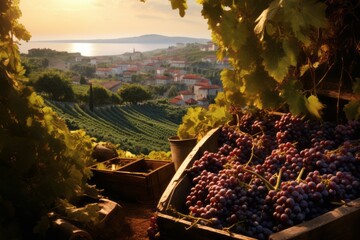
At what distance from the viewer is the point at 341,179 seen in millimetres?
2135

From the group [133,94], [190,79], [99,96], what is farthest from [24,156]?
[190,79]

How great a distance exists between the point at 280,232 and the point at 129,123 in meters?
75.3

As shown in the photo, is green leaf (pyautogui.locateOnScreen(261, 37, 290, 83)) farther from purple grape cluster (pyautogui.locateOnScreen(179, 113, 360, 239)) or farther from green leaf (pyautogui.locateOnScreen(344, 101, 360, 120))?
green leaf (pyautogui.locateOnScreen(344, 101, 360, 120))

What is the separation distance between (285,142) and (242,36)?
0.87 metres

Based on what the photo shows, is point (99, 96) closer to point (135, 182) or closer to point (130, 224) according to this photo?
point (135, 182)

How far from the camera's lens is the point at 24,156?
2.39m

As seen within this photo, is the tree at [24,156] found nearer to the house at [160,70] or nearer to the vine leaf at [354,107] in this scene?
the vine leaf at [354,107]

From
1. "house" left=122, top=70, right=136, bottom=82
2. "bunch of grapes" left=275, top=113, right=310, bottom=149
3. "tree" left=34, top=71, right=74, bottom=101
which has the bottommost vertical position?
"bunch of grapes" left=275, top=113, right=310, bottom=149

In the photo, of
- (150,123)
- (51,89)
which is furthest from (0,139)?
(51,89)

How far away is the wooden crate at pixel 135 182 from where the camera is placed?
13.2 feet

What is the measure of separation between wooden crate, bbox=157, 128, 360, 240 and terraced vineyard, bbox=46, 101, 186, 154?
4963cm

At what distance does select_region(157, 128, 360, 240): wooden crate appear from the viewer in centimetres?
177

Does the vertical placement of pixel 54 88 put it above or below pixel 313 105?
above

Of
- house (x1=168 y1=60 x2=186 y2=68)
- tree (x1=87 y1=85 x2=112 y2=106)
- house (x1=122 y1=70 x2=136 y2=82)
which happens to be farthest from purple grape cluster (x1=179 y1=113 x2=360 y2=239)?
house (x1=168 y1=60 x2=186 y2=68)
